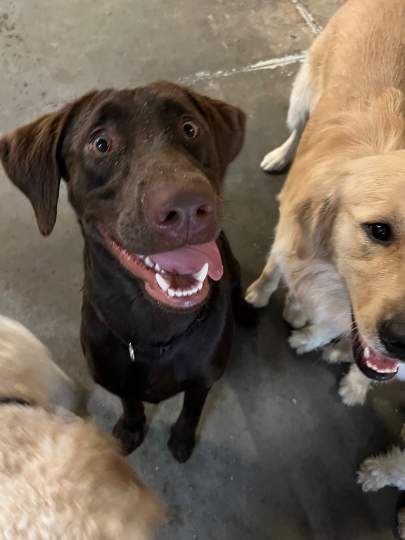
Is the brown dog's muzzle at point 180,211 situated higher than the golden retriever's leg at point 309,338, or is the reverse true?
the brown dog's muzzle at point 180,211

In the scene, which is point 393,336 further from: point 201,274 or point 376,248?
point 201,274

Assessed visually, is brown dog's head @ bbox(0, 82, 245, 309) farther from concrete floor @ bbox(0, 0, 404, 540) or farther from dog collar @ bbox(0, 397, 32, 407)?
concrete floor @ bbox(0, 0, 404, 540)

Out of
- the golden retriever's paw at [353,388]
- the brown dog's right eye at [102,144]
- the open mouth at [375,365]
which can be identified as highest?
the brown dog's right eye at [102,144]

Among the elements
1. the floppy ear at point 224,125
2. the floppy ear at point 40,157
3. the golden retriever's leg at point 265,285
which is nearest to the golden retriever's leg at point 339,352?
the golden retriever's leg at point 265,285

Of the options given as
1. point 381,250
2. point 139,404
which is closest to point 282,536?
point 139,404

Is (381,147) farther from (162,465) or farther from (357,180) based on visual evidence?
(162,465)

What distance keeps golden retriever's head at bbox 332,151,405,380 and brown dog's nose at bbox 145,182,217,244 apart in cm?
54

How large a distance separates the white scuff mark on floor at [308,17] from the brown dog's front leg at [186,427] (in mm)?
2550

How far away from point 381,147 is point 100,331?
1.11 meters

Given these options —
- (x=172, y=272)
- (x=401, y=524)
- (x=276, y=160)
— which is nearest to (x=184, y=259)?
(x=172, y=272)

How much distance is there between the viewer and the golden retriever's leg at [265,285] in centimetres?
211

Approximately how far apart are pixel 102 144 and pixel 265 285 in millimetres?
1176

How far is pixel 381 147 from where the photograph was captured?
1694 mm

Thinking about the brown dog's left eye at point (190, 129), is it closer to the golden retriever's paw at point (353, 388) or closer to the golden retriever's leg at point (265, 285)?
the golden retriever's leg at point (265, 285)
